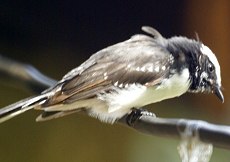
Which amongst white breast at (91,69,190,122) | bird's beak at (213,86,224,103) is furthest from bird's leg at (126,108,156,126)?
bird's beak at (213,86,224,103)

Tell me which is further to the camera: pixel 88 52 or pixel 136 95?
pixel 88 52

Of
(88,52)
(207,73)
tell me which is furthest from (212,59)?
(88,52)

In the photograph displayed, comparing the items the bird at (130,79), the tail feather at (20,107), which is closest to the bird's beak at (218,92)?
the bird at (130,79)

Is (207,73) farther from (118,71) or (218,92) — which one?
(118,71)

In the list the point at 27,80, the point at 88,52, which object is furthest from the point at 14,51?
the point at 27,80

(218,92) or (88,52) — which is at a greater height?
(88,52)

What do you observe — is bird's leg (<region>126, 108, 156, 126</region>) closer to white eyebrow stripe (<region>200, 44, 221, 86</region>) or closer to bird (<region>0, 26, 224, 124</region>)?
bird (<region>0, 26, 224, 124</region>)

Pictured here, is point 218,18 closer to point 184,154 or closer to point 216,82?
point 216,82
